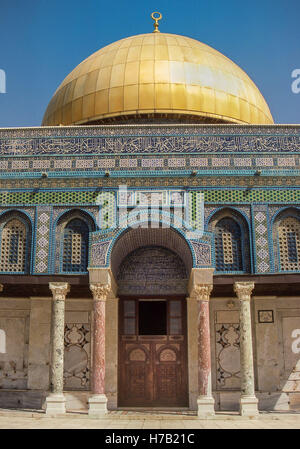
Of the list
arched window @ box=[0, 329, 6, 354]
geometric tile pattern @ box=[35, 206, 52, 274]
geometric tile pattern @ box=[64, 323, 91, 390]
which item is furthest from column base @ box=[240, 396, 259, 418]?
arched window @ box=[0, 329, 6, 354]

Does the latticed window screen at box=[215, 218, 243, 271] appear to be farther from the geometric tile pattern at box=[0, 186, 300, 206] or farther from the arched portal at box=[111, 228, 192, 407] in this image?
the arched portal at box=[111, 228, 192, 407]

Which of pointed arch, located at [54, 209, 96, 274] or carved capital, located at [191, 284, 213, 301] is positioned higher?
pointed arch, located at [54, 209, 96, 274]

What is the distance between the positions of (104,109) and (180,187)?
4360mm

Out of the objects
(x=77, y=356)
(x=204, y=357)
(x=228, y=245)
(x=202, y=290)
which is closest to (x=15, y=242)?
(x=77, y=356)

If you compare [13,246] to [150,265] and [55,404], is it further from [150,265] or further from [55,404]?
[55,404]

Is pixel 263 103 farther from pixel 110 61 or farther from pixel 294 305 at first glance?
pixel 294 305

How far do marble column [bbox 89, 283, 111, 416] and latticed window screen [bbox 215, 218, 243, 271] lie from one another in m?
2.83

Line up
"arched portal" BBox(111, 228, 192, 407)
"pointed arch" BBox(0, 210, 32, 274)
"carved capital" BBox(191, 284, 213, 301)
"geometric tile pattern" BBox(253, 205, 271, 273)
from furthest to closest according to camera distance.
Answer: "arched portal" BBox(111, 228, 192, 407), "pointed arch" BBox(0, 210, 32, 274), "geometric tile pattern" BBox(253, 205, 271, 273), "carved capital" BBox(191, 284, 213, 301)

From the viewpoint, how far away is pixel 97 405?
13.5 m

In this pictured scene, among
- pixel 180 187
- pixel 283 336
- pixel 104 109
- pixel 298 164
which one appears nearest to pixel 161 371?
pixel 283 336

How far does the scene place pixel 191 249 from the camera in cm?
1429

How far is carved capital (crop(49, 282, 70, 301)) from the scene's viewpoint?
47.1ft

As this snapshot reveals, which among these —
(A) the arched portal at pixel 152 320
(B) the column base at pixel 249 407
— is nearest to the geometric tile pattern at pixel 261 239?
(A) the arched portal at pixel 152 320

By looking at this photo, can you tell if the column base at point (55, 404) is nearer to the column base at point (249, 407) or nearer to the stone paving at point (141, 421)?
the stone paving at point (141, 421)
